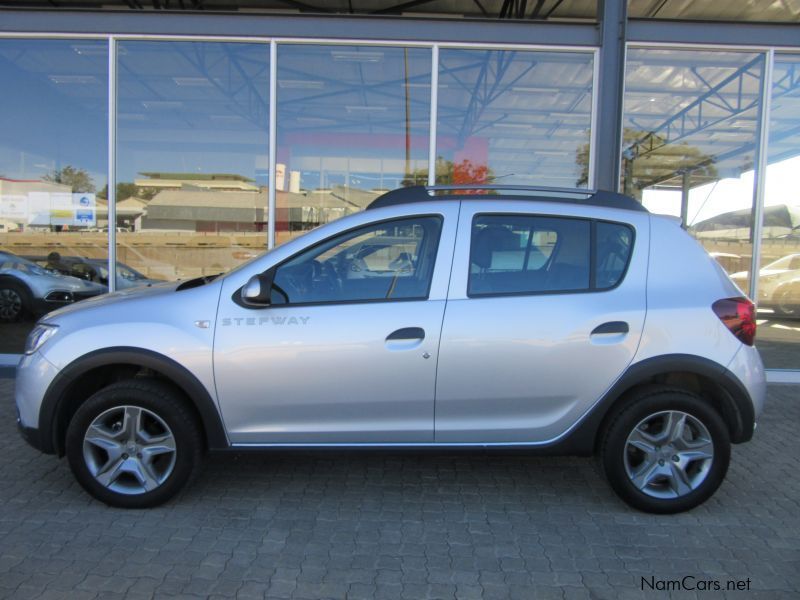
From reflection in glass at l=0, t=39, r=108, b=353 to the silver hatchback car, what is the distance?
4521 millimetres

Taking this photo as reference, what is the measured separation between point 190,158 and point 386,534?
7.15 meters

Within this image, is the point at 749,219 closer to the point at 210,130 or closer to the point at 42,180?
the point at 210,130

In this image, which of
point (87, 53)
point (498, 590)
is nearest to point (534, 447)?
point (498, 590)

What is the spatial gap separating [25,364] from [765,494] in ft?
14.8

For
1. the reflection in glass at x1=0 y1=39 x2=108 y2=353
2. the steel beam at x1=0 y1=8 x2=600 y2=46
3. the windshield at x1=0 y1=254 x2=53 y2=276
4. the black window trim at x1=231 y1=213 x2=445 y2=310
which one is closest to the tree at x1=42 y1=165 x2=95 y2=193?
the reflection in glass at x1=0 y1=39 x2=108 y2=353

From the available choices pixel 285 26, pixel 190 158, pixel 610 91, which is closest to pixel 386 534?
pixel 610 91

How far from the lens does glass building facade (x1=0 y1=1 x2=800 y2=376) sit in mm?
6617

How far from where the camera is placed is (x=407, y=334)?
10.4ft

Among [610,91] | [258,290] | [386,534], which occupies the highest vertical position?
[610,91]

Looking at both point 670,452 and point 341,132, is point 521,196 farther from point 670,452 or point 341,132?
point 341,132

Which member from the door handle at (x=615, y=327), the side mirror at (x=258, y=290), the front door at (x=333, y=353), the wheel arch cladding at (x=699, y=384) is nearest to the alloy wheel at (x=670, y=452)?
the wheel arch cladding at (x=699, y=384)

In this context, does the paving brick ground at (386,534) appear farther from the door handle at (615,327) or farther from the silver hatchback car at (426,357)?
the door handle at (615,327)

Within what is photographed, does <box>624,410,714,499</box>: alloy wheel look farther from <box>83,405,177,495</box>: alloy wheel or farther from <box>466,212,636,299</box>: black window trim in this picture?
<box>83,405,177,495</box>: alloy wheel

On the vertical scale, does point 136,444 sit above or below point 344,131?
below
